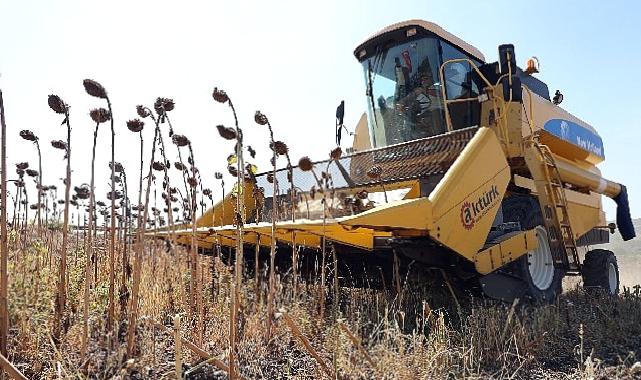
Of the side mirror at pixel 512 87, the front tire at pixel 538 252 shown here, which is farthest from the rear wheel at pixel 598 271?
the side mirror at pixel 512 87

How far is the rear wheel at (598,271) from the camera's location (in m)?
5.77

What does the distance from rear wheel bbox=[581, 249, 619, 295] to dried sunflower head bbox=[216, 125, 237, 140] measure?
470 centimetres

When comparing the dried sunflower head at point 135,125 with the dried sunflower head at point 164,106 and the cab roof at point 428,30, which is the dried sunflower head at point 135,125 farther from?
the cab roof at point 428,30

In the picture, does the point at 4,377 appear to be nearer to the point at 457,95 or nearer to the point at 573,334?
the point at 573,334

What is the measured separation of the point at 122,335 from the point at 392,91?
3991mm

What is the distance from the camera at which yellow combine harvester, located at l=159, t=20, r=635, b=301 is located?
344cm

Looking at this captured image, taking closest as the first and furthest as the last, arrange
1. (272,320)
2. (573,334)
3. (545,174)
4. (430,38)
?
1. (272,320)
2. (573,334)
3. (545,174)
4. (430,38)

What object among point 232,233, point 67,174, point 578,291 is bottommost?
point 578,291

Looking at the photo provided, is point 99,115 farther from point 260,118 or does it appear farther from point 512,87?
point 512,87

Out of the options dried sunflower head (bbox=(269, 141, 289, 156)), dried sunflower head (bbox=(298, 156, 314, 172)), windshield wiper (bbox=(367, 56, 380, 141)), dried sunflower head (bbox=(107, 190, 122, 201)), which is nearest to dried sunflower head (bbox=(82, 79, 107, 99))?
dried sunflower head (bbox=(107, 190, 122, 201))

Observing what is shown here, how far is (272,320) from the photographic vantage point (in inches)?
118

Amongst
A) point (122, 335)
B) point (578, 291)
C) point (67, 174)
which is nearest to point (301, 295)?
point (122, 335)

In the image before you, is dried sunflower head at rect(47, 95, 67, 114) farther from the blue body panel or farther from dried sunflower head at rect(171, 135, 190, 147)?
the blue body panel

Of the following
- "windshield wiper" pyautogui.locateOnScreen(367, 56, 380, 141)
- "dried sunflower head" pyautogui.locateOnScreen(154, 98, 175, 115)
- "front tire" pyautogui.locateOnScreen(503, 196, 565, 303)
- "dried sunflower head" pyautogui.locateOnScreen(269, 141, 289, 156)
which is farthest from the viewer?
"windshield wiper" pyautogui.locateOnScreen(367, 56, 380, 141)
